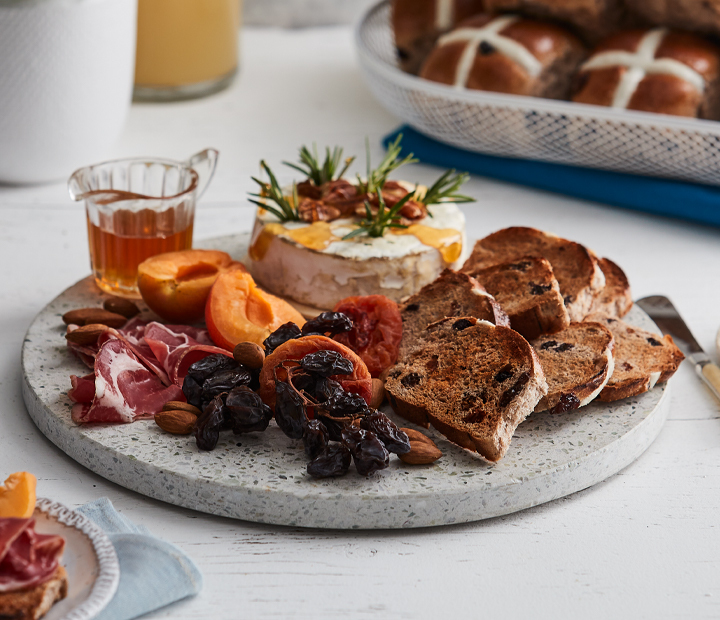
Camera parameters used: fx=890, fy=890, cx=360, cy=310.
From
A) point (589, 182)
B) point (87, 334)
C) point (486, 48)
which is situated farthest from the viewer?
point (486, 48)

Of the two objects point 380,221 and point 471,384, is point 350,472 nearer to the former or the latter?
point 471,384

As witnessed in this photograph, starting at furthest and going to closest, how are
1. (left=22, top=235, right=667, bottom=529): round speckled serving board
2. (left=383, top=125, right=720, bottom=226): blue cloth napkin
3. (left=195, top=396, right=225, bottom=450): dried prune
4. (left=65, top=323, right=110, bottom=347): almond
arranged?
1. (left=383, top=125, right=720, bottom=226): blue cloth napkin
2. (left=65, top=323, right=110, bottom=347): almond
3. (left=195, top=396, right=225, bottom=450): dried prune
4. (left=22, top=235, right=667, bottom=529): round speckled serving board

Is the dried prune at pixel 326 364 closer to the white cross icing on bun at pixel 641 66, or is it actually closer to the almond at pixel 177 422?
the almond at pixel 177 422

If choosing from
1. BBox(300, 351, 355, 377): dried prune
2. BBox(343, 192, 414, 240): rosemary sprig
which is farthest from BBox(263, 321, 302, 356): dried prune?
BBox(343, 192, 414, 240): rosemary sprig

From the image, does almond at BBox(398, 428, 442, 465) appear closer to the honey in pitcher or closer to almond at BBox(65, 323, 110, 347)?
almond at BBox(65, 323, 110, 347)

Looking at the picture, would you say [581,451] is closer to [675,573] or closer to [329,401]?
[675,573]

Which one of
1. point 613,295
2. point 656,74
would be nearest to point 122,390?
point 613,295

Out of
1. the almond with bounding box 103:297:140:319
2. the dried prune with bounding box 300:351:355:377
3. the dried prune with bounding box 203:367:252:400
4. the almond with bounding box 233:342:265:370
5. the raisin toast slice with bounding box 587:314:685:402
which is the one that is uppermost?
the dried prune with bounding box 300:351:355:377

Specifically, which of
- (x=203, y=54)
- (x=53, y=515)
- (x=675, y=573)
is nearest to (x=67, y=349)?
(x=53, y=515)
